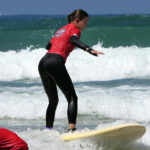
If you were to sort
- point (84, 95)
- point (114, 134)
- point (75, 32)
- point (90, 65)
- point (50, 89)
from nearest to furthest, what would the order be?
point (114, 134), point (75, 32), point (50, 89), point (84, 95), point (90, 65)

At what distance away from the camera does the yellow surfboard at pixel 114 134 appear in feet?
15.5

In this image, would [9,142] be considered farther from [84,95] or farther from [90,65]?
[90,65]


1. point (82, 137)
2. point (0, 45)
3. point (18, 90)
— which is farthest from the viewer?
point (0, 45)

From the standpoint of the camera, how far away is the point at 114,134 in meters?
4.77

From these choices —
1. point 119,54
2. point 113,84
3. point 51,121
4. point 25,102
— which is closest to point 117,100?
point 25,102

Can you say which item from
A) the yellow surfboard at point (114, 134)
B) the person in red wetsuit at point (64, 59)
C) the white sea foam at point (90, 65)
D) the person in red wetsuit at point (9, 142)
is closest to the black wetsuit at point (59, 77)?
the person in red wetsuit at point (64, 59)

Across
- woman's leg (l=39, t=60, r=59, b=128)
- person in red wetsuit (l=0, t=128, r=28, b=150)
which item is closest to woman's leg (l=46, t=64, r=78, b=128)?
woman's leg (l=39, t=60, r=59, b=128)

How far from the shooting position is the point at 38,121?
807cm

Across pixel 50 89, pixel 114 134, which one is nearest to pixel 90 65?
pixel 50 89

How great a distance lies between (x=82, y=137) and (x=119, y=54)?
12.4 m

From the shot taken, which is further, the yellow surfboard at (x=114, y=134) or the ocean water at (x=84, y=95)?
the ocean water at (x=84, y=95)

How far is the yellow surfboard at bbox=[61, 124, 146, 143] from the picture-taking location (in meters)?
4.71

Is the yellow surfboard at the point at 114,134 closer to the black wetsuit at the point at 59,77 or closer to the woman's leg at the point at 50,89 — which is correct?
the black wetsuit at the point at 59,77

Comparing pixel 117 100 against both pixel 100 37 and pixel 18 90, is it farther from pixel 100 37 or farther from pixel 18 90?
pixel 100 37
